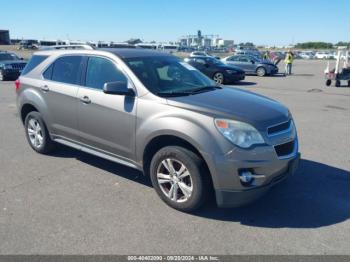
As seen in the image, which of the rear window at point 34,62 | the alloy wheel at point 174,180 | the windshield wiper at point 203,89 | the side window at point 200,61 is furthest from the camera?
the side window at point 200,61

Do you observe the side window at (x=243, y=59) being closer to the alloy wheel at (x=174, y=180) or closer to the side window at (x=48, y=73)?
the side window at (x=48, y=73)

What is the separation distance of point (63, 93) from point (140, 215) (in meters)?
2.29

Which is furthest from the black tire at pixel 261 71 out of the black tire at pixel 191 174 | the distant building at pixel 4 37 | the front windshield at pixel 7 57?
the distant building at pixel 4 37

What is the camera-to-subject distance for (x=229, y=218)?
3848 millimetres

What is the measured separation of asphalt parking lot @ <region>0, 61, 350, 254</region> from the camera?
3.30 m

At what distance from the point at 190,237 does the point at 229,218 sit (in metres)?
0.61

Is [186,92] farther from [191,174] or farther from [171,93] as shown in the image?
[191,174]

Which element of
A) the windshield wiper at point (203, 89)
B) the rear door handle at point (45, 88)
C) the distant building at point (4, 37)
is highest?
the distant building at point (4, 37)

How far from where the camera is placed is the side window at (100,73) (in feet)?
14.8

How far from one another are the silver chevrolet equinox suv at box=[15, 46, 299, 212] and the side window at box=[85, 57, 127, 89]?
0.01 metres

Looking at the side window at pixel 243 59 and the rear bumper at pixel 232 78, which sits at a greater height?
the side window at pixel 243 59

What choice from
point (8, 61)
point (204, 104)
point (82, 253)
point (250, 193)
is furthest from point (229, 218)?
point (8, 61)

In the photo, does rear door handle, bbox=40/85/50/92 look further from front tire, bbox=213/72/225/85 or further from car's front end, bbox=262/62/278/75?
car's front end, bbox=262/62/278/75

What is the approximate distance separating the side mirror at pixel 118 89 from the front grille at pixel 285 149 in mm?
1815
